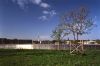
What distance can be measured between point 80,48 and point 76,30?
18.7 m

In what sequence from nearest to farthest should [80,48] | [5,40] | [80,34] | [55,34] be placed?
[80,48], [80,34], [55,34], [5,40]

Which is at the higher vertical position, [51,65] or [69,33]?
[69,33]

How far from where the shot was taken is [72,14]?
5659cm

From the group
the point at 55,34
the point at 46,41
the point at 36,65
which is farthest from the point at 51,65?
the point at 46,41

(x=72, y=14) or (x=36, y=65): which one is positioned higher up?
(x=72, y=14)

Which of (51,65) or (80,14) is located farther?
(80,14)

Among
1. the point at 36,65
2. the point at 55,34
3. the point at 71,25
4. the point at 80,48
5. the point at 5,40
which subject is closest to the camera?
the point at 36,65

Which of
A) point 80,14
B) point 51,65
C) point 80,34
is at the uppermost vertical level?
point 80,14

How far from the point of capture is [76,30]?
2116 inches

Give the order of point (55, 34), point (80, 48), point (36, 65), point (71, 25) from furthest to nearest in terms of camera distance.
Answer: point (55, 34)
point (71, 25)
point (80, 48)
point (36, 65)

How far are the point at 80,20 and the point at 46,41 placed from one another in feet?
132

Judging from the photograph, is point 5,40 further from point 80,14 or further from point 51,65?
point 51,65

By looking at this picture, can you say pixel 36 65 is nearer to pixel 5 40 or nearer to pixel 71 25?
pixel 71 25

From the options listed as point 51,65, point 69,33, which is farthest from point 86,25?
point 51,65
